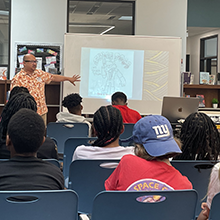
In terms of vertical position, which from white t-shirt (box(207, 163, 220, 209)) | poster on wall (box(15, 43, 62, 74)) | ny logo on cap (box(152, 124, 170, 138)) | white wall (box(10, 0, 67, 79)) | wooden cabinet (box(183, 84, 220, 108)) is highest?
white wall (box(10, 0, 67, 79))

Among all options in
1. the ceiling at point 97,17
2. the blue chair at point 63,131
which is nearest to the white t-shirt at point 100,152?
the blue chair at point 63,131

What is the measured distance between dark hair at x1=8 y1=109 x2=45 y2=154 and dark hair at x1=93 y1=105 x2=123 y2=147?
2.58 feet

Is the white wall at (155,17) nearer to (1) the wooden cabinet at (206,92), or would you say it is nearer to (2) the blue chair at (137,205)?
(1) the wooden cabinet at (206,92)

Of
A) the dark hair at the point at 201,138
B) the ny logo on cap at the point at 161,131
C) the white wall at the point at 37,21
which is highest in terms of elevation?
the white wall at the point at 37,21

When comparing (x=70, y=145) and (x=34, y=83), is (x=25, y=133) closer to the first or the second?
(x=70, y=145)

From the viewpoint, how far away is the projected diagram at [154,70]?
581cm

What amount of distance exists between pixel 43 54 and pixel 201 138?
205 inches

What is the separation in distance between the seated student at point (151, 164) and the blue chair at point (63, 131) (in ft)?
6.51

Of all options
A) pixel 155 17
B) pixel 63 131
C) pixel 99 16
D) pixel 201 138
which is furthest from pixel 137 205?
pixel 99 16

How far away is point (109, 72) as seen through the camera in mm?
5723

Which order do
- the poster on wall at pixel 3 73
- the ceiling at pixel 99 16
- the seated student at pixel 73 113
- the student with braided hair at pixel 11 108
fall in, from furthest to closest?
the ceiling at pixel 99 16, the poster on wall at pixel 3 73, the seated student at pixel 73 113, the student with braided hair at pixel 11 108

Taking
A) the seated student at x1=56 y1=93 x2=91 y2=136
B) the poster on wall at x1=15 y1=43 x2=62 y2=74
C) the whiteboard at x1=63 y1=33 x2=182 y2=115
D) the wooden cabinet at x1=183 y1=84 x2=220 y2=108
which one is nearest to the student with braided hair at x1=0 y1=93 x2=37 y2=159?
the seated student at x1=56 y1=93 x2=91 y2=136

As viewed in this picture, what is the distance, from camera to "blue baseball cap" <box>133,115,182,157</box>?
1404 mm

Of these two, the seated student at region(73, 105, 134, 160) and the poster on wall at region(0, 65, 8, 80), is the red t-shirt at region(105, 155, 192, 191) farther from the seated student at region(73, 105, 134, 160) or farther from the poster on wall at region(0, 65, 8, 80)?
the poster on wall at region(0, 65, 8, 80)
